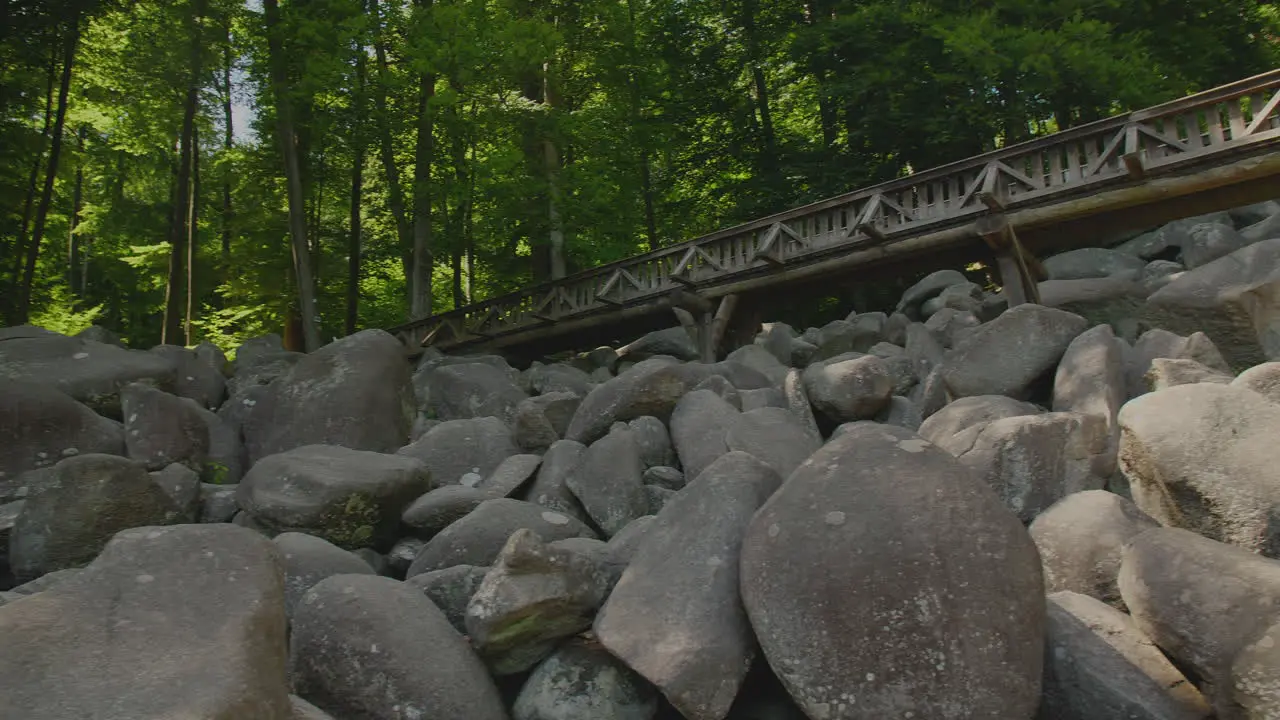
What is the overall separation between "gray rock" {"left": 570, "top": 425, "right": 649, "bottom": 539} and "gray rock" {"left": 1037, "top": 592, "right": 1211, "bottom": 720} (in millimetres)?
2950

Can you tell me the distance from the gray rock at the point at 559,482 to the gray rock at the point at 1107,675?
3343mm

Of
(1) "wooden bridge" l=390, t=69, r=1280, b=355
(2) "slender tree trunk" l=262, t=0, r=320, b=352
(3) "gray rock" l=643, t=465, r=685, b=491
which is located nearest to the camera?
(3) "gray rock" l=643, t=465, r=685, b=491

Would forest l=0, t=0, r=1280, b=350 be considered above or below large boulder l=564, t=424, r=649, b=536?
above

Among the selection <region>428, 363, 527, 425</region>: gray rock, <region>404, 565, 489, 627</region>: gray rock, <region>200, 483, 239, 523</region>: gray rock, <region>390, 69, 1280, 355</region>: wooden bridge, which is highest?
<region>390, 69, 1280, 355</region>: wooden bridge

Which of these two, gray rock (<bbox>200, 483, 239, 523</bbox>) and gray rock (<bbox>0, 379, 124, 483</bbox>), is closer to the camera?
gray rock (<bbox>200, 483, 239, 523</bbox>)

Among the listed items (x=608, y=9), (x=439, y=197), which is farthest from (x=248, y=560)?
(x=608, y=9)

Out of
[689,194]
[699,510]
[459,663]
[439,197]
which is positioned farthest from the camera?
[689,194]

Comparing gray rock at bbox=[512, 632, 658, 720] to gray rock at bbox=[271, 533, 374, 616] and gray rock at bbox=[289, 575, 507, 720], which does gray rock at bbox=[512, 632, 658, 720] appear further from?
gray rock at bbox=[271, 533, 374, 616]

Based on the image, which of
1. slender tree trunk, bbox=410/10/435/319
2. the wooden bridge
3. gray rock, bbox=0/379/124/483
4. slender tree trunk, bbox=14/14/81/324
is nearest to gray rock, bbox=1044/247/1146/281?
the wooden bridge

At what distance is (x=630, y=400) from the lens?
762 centimetres

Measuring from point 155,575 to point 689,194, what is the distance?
2046 cm

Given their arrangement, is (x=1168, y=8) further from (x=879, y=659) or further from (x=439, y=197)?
(x=879, y=659)

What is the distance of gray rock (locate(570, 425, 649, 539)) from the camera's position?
6395 millimetres

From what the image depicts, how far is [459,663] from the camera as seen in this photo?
4.16 meters
